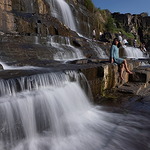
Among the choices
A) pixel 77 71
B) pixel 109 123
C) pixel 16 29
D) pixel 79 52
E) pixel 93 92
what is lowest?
pixel 109 123

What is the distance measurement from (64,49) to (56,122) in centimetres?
633

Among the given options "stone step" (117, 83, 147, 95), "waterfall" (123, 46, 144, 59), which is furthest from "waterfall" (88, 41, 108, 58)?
"stone step" (117, 83, 147, 95)

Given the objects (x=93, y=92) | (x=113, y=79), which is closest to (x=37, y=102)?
(x=93, y=92)

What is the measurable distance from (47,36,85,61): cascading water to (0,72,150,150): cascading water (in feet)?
14.4

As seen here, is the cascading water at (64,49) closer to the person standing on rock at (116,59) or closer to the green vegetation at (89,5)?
the person standing on rock at (116,59)

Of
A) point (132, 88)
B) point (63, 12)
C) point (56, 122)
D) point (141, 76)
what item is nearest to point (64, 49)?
point (141, 76)

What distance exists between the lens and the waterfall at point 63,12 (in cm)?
1858

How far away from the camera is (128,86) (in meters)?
7.98

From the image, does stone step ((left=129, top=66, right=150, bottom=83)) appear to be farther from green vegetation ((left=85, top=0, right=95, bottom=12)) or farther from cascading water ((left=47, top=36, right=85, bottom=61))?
green vegetation ((left=85, top=0, right=95, bottom=12))

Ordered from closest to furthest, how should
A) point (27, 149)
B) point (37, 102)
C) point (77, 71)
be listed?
point (27, 149), point (37, 102), point (77, 71)

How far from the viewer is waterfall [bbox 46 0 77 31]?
18583 millimetres

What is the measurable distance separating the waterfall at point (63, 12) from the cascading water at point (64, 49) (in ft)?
26.1

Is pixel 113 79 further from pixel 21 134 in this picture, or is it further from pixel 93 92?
pixel 21 134

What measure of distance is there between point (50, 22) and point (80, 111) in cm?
867
